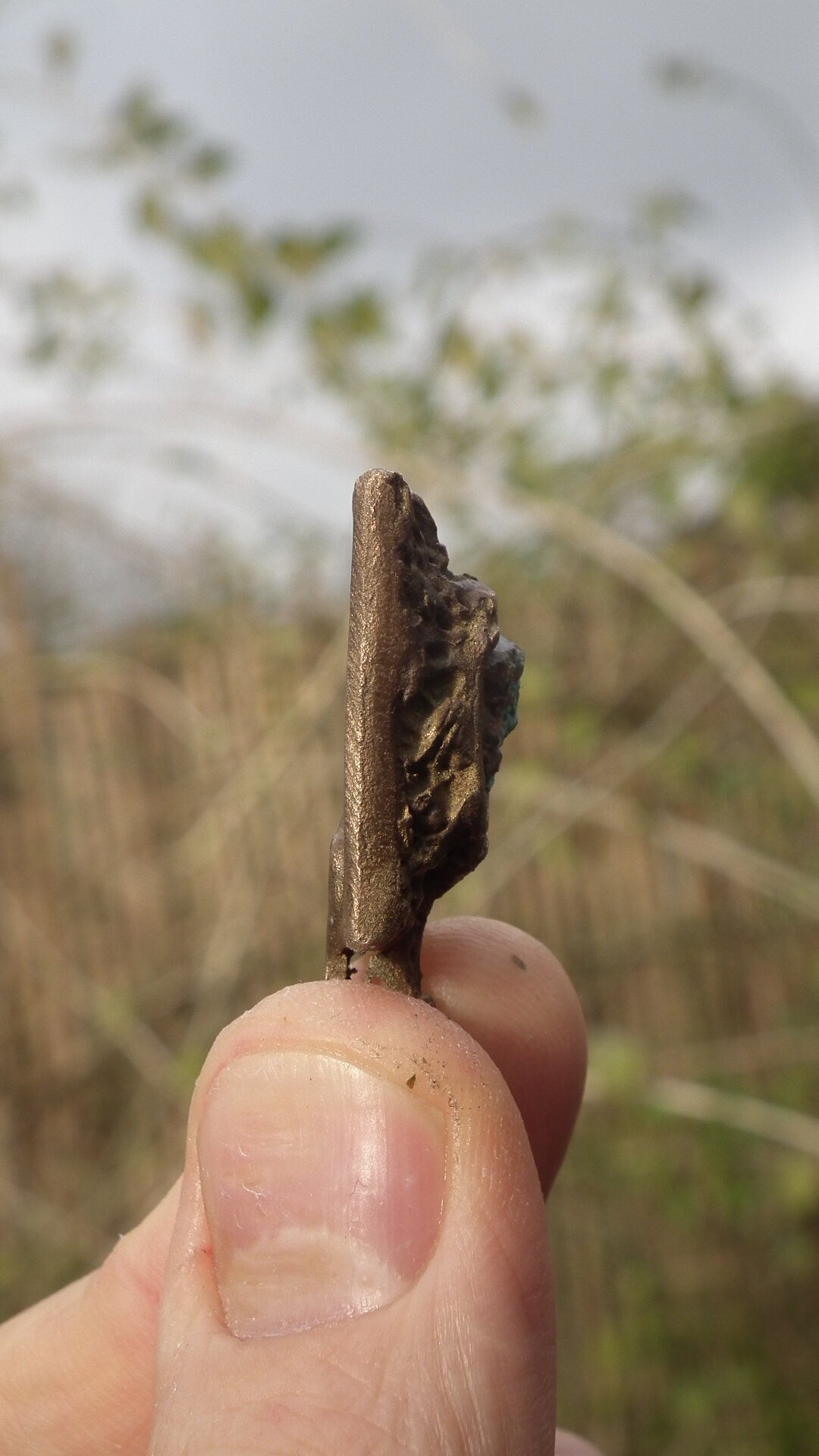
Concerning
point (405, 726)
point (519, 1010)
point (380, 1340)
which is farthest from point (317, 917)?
point (380, 1340)

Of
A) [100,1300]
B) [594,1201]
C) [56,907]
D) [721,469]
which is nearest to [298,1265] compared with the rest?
[100,1300]

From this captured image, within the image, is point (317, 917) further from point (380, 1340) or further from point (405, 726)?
point (380, 1340)

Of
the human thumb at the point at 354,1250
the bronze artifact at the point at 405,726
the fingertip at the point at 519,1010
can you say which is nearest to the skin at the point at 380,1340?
the human thumb at the point at 354,1250

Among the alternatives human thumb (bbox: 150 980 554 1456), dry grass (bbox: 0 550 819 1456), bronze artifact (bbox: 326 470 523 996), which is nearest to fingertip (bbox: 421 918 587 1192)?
bronze artifact (bbox: 326 470 523 996)

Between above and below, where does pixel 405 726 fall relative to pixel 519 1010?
above

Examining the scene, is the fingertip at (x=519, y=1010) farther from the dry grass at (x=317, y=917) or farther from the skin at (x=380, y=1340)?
the dry grass at (x=317, y=917)

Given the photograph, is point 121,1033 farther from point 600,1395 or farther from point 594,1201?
point 600,1395

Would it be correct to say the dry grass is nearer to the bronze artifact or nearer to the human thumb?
the bronze artifact
